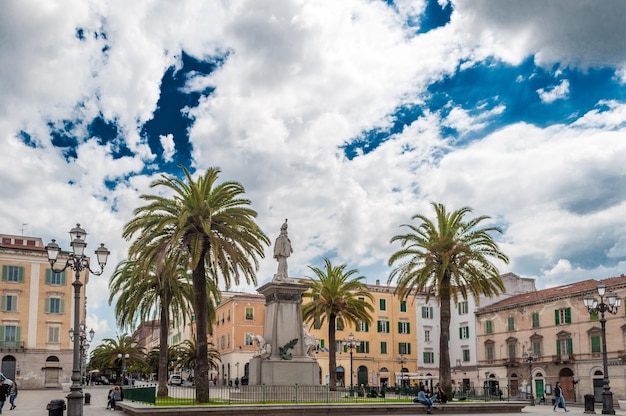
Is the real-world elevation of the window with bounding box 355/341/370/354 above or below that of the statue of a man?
below

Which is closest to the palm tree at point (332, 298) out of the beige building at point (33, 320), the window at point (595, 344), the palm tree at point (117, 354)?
the window at point (595, 344)

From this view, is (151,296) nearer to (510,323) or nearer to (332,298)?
(332,298)

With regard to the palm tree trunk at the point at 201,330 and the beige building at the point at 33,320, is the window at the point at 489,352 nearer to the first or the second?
the beige building at the point at 33,320

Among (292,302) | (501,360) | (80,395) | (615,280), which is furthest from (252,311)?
(80,395)

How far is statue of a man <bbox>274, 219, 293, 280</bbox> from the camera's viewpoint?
34.2 metres

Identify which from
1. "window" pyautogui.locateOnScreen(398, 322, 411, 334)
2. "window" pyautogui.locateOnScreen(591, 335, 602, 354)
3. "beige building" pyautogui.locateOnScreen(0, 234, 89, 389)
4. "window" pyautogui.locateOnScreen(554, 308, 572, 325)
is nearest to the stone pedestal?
"window" pyautogui.locateOnScreen(591, 335, 602, 354)

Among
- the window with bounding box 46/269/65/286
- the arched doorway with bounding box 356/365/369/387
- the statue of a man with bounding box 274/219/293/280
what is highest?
the window with bounding box 46/269/65/286

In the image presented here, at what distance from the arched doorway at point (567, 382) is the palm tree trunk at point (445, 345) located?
27.9 meters

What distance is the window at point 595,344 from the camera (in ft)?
188

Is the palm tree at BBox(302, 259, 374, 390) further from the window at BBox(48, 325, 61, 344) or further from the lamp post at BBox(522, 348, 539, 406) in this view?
the window at BBox(48, 325, 61, 344)

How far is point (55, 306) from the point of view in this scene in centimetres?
6581

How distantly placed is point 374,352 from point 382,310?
4937mm

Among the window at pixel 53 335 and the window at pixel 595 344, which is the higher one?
the window at pixel 53 335

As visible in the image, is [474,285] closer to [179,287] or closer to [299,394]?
[299,394]
